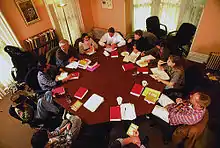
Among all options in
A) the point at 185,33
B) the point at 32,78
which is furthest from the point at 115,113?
the point at 185,33

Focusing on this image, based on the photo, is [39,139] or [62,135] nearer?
[39,139]

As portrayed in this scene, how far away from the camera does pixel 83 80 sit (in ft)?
8.50

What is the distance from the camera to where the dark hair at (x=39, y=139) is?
5.68 ft

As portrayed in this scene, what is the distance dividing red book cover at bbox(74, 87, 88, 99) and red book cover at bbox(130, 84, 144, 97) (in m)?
0.74

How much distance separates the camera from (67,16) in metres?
4.46

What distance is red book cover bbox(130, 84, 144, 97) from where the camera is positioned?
7.39 feet

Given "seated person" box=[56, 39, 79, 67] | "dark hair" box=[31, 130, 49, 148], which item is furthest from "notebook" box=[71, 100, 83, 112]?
"seated person" box=[56, 39, 79, 67]

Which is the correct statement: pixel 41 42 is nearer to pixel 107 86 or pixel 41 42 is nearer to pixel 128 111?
pixel 107 86

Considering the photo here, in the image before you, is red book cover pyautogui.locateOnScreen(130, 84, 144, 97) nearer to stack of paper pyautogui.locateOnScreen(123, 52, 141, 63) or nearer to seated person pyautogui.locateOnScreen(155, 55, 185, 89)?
seated person pyautogui.locateOnScreen(155, 55, 185, 89)

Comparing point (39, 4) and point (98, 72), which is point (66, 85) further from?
point (39, 4)

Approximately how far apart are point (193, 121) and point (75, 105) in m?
1.60

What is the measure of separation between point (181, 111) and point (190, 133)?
281 mm

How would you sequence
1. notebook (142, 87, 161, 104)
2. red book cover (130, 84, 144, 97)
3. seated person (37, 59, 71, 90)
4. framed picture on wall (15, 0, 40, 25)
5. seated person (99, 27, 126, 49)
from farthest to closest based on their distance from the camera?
framed picture on wall (15, 0, 40, 25)
seated person (99, 27, 126, 49)
seated person (37, 59, 71, 90)
red book cover (130, 84, 144, 97)
notebook (142, 87, 161, 104)

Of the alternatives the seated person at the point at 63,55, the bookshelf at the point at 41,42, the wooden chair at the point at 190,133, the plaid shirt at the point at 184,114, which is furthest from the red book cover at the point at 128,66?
the bookshelf at the point at 41,42
